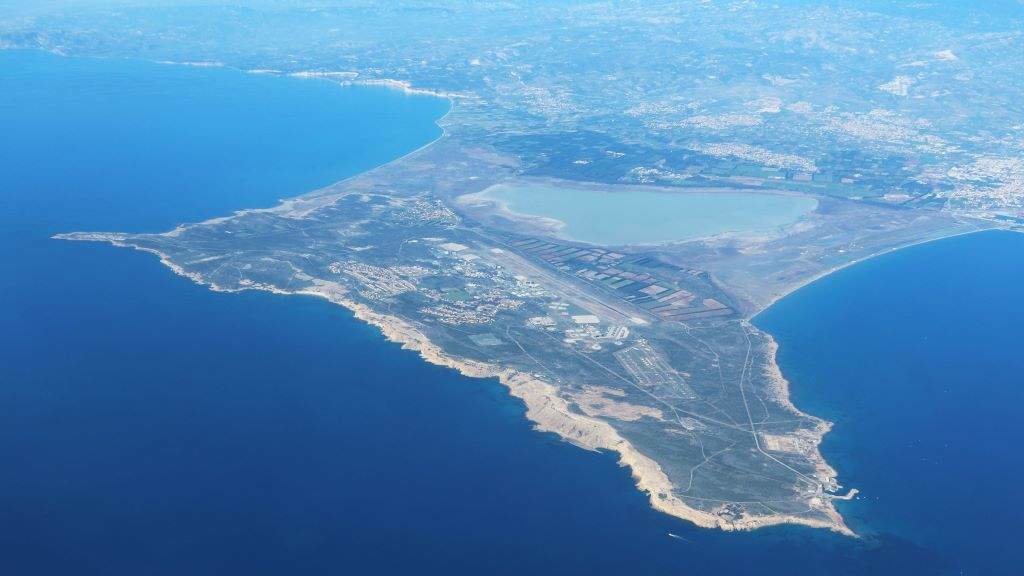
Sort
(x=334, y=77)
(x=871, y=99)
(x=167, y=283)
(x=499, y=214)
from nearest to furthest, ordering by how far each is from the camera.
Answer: (x=167, y=283)
(x=499, y=214)
(x=871, y=99)
(x=334, y=77)

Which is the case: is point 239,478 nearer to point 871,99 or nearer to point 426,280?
point 426,280

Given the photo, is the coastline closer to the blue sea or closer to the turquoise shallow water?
the blue sea

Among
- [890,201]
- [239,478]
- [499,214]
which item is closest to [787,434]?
[239,478]

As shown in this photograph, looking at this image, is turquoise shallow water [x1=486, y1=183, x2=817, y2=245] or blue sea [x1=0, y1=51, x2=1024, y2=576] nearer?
blue sea [x1=0, y1=51, x2=1024, y2=576]

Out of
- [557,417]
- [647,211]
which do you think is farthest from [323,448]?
[647,211]

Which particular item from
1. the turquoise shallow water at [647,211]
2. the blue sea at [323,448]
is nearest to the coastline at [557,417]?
the blue sea at [323,448]

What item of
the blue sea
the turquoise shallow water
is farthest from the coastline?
the turquoise shallow water

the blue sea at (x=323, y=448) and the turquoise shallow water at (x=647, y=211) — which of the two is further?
the turquoise shallow water at (x=647, y=211)

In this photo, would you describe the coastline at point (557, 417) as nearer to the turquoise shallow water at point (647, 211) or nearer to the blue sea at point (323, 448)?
the blue sea at point (323, 448)
